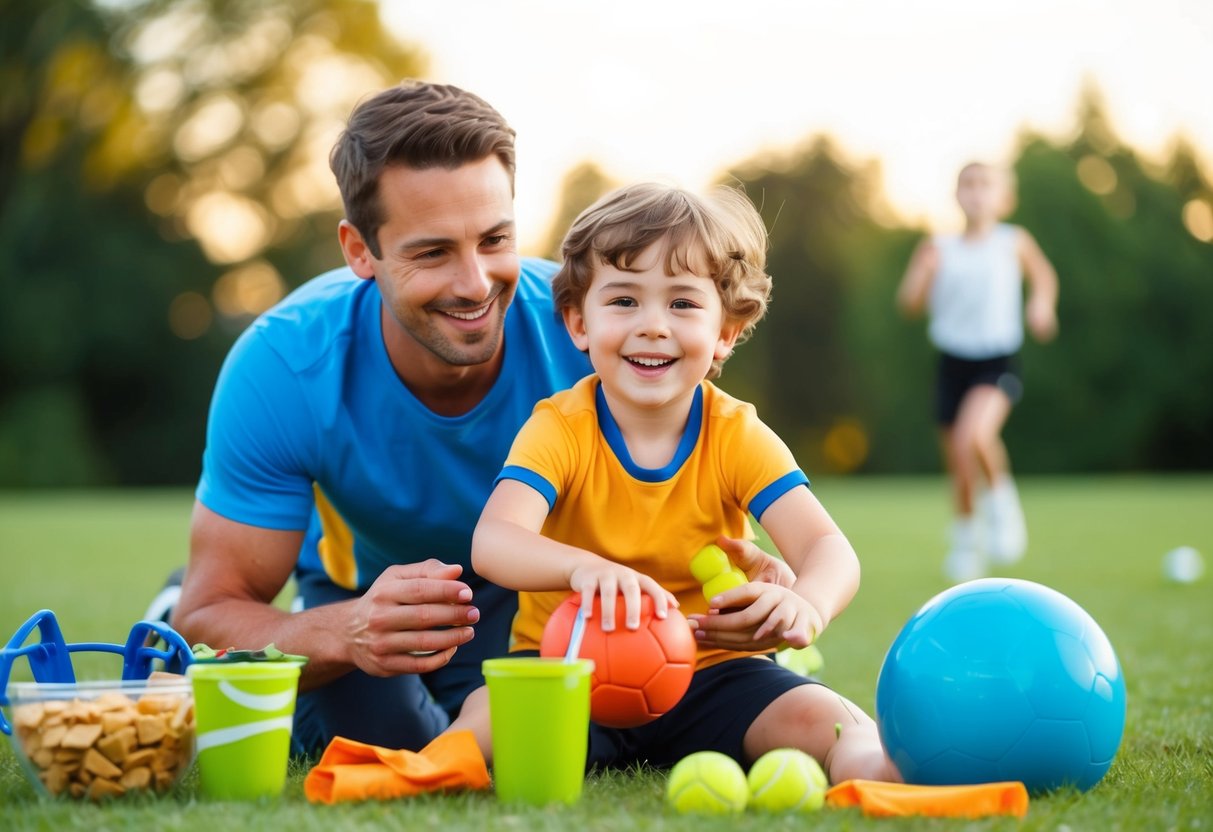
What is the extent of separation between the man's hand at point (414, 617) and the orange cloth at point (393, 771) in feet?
0.67

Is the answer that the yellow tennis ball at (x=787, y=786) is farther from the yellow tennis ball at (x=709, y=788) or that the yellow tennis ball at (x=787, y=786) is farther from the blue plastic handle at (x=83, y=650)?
the blue plastic handle at (x=83, y=650)

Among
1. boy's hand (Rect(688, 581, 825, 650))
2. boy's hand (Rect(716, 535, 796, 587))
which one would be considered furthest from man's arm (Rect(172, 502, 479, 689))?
boy's hand (Rect(716, 535, 796, 587))

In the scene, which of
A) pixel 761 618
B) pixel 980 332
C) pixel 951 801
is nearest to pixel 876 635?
pixel 761 618

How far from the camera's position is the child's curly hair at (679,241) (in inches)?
118

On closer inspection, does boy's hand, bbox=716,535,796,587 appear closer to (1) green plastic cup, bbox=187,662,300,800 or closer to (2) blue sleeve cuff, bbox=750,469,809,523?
(2) blue sleeve cuff, bbox=750,469,809,523

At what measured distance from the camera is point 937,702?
2.50 metres

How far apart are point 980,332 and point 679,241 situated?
6.60 meters

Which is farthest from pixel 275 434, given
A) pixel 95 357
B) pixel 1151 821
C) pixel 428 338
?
pixel 95 357

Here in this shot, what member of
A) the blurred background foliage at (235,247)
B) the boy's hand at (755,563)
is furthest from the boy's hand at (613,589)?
the blurred background foliage at (235,247)

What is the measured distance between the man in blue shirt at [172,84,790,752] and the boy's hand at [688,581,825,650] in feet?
2.66

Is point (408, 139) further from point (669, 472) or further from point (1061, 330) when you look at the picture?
point (1061, 330)

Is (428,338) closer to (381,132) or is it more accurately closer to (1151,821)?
(381,132)

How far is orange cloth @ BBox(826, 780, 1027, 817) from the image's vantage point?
2.28 m

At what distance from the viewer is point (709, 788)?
2.33 metres
